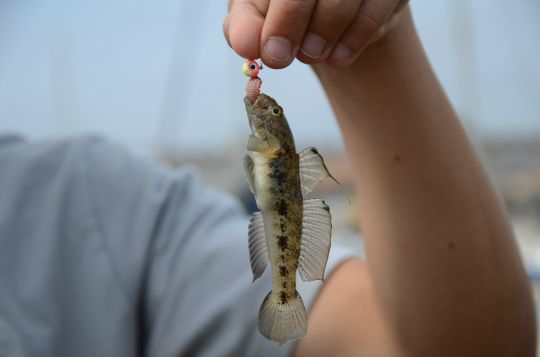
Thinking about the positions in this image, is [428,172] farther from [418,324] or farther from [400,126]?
[418,324]

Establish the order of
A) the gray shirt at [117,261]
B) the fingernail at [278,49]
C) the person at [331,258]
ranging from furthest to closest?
the gray shirt at [117,261]
the person at [331,258]
the fingernail at [278,49]

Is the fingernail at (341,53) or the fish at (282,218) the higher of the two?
the fingernail at (341,53)

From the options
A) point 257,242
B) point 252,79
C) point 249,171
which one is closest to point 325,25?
point 252,79

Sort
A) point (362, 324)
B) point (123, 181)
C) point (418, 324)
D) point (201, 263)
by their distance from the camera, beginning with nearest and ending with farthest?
point (418, 324), point (362, 324), point (201, 263), point (123, 181)

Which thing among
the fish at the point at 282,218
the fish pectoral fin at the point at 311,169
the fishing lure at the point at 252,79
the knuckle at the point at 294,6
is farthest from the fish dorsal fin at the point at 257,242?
the knuckle at the point at 294,6

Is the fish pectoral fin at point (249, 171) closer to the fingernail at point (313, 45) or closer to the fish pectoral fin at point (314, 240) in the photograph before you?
the fish pectoral fin at point (314, 240)

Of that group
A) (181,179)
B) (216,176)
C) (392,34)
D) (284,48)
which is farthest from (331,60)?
(216,176)
